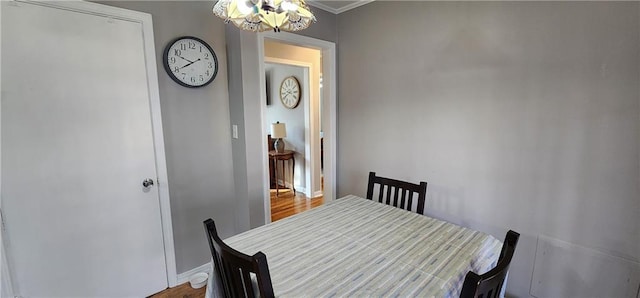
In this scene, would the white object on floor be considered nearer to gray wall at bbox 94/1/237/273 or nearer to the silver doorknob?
gray wall at bbox 94/1/237/273

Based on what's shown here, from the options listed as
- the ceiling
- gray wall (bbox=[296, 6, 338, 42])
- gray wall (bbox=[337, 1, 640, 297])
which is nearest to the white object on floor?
gray wall (bbox=[337, 1, 640, 297])

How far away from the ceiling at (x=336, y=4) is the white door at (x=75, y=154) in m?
1.45

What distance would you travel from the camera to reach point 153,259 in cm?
198

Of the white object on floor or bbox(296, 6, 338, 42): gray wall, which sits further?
bbox(296, 6, 338, 42): gray wall

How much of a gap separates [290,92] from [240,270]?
3.58 metres

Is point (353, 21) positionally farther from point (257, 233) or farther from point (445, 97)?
point (257, 233)

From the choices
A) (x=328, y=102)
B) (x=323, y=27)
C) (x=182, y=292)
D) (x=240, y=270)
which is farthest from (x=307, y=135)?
(x=240, y=270)

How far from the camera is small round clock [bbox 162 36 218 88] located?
190 cm

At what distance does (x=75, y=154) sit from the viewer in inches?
64.1

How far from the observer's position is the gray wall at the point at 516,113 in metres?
1.41

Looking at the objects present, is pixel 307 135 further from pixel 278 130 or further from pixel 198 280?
pixel 198 280

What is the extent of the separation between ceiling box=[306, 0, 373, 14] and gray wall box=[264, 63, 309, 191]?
4.67ft

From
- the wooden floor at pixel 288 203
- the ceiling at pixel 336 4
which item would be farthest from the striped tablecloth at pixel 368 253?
the wooden floor at pixel 288 203

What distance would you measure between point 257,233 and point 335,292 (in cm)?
58
